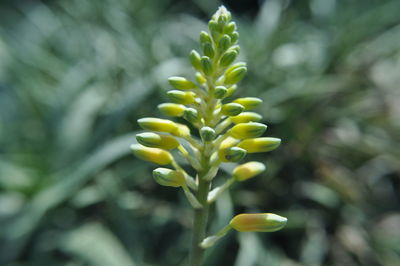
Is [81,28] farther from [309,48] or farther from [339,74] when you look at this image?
[339,74]

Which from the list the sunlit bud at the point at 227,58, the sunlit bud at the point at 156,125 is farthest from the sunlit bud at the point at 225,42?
the sunlit bud at the point at 156,125

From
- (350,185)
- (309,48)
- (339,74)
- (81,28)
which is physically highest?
(81,28)


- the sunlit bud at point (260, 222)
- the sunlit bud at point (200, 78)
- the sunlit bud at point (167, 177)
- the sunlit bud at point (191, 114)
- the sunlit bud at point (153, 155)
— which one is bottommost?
the sunlit bud at point (260, 222)

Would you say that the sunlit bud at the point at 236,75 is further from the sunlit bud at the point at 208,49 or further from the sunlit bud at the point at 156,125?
the sunlit bud at the point at 156,125

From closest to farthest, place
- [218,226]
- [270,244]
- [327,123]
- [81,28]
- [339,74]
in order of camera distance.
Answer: [218,226], [270,244], [327,123], [339,74], [81,28]

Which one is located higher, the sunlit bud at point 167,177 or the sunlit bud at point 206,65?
the sunlit bud at point 206,65

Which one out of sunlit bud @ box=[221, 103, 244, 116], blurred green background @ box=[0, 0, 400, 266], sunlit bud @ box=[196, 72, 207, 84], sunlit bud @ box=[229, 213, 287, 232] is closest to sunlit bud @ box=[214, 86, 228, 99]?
sunlit bud @ box=[221, 103, 244, 116]

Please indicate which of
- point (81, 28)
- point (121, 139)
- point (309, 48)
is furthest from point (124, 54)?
point (309, 48)
